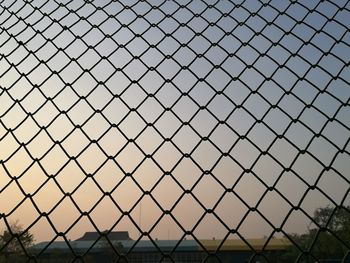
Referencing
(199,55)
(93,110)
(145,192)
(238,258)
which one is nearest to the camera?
(145,192)

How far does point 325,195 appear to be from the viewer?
228 cm

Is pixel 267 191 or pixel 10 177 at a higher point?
pixel 267 191

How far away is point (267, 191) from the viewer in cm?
236

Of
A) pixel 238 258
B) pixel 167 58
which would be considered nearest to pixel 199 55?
pixel 167 58

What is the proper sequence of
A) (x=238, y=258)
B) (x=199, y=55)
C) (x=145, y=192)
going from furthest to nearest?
(x=238, y=258), (x=199, y=55), (x=145, y=192)

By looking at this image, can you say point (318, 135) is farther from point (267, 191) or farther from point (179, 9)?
point (179, 9)

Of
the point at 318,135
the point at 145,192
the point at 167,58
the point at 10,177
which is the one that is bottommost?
the point at 10,177

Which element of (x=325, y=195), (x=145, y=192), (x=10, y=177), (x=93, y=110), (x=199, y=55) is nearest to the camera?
(x=325, y=195)

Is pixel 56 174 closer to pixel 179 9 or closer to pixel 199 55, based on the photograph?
pixel 199 55

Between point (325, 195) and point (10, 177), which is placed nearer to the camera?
point (325, 195)

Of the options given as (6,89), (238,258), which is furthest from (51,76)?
(238,258)

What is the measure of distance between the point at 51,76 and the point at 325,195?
2.13 meters

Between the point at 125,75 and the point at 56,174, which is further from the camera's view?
the point at 125,75

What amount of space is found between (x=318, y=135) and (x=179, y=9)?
58.8 inches
